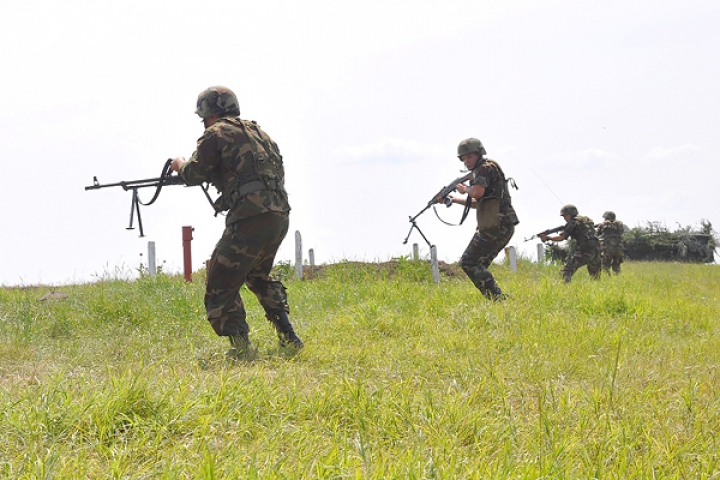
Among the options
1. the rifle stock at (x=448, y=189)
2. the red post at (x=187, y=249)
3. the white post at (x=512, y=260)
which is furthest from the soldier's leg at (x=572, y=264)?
the red post at (x=187, y=249)

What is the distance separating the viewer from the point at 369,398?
11.8ft

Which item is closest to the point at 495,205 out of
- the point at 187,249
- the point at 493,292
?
the point at 493,292

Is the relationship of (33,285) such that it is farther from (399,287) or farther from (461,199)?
(461,199)

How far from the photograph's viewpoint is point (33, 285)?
12844 millimetres

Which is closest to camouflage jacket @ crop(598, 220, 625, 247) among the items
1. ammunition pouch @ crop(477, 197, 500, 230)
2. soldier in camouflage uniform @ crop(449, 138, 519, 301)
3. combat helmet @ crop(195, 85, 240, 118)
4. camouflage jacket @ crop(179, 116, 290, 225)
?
soldier in camouflage uniform @ crop(449, 138, 519, 301)

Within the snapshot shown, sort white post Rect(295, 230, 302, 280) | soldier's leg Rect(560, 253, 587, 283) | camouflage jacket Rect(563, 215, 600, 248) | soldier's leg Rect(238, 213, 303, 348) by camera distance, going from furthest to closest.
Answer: white post Rect(295, 230, 302, 280)
camouflage jacket Rect(563, 215, 600, 248)
soldier's leg Rect(560, 253, 587, 283)
soldier's leg Rect(238, 213, 303, 348)

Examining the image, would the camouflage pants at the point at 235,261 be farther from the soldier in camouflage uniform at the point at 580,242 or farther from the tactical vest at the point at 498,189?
the soldier in camouflage uniform at the point at 580,242

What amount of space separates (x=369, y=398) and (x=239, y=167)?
223 centimetres

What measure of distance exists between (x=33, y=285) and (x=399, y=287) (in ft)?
25.1

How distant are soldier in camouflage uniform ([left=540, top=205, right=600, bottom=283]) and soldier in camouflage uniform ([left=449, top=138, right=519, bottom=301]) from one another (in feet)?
14.7

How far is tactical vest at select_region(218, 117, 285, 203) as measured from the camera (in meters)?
5.06

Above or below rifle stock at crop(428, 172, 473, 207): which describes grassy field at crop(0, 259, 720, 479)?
below

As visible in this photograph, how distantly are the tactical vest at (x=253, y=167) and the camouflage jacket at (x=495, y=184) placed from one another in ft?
11.2

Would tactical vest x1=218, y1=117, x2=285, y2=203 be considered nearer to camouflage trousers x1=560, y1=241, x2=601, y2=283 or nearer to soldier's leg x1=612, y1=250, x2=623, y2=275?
camouflage trousers x1=560, y1=241, x2=601, y2=283
